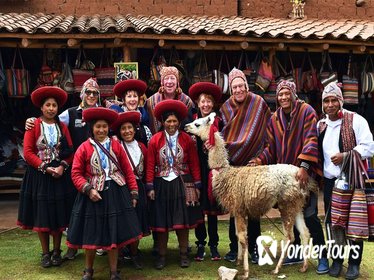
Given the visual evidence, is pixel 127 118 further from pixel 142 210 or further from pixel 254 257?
pixel 254 257

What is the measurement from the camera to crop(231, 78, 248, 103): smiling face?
443 cm

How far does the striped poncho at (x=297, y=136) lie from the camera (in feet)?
13.6

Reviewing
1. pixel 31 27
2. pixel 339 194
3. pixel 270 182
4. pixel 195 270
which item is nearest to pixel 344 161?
pixel 339 194

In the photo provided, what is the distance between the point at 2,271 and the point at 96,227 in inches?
54.6

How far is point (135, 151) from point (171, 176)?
1.45 feet

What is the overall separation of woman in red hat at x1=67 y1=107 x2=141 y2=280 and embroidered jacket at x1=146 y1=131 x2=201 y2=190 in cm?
31

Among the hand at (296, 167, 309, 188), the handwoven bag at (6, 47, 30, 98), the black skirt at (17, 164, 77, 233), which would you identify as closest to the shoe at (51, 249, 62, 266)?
the black skirt at (17, 164, 77, 233)

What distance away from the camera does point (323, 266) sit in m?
4.31

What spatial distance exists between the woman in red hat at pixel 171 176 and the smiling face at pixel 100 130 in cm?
53

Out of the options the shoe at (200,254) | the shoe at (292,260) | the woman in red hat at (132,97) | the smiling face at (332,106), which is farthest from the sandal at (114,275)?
the smiling face at (332,106)

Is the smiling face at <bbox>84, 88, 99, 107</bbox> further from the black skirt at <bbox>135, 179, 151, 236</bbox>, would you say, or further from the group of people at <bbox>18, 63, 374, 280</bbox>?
the black skirt at <bbox>135, 179, 151, 236</bbox>

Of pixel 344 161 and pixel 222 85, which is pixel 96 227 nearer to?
pixel 344 161

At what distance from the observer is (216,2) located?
10.2 m

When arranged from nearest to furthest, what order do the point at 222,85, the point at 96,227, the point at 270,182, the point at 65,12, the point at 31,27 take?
1. the point at 96,227
2. the point at 270,182
3. the point at 31,27
4. the point at 222,85
5. the point at 65,12
